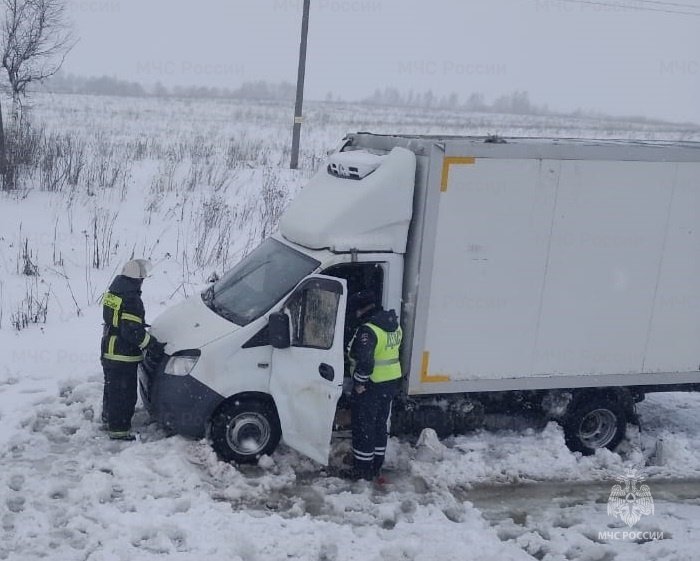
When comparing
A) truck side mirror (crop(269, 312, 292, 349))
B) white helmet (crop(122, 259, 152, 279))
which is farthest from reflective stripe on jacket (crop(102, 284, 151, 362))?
truck side mirror (crop(269, 312, 292, 349))

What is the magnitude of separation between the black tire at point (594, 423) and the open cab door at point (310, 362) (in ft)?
8.36

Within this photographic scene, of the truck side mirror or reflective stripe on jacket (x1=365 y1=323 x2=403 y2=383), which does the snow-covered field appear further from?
the truck side mirror

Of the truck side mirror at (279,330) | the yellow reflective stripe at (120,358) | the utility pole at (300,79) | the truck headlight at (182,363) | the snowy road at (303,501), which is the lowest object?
the snowy road at (303,501)

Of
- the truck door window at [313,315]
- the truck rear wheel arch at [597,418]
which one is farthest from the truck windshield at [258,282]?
the truck rear wheel arch at [597,418]

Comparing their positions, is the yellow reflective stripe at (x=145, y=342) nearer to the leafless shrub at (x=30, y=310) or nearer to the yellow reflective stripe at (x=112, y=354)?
the yellow reflective stripe at (x=112, y=354)

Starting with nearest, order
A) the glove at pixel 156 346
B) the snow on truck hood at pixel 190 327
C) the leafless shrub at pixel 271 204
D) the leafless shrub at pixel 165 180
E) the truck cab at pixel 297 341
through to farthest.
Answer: the truck cab at pixel 297 341
the snow on truck hood at pixel 190 327
the glove at pixel 156 346
the leafless shrub at pixel 271 204
the leafless shrub at pixel 165 180

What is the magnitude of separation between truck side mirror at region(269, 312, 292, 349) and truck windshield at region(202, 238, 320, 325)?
0.28 m

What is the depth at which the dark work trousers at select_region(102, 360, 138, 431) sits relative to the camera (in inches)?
249

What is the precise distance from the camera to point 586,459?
6.78 metres

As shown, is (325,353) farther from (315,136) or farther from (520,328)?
(315,136)

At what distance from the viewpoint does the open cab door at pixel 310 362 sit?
5883 millimetres

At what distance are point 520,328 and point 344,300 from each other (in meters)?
1.71

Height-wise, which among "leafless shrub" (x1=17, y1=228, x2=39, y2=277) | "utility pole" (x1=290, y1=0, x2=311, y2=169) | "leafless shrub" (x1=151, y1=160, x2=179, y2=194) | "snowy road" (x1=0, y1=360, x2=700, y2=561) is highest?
"utility pole" (x1=290, y1=0, x2=311, y2=169)

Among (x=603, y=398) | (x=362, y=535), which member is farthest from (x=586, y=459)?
(x=362, y=535)
